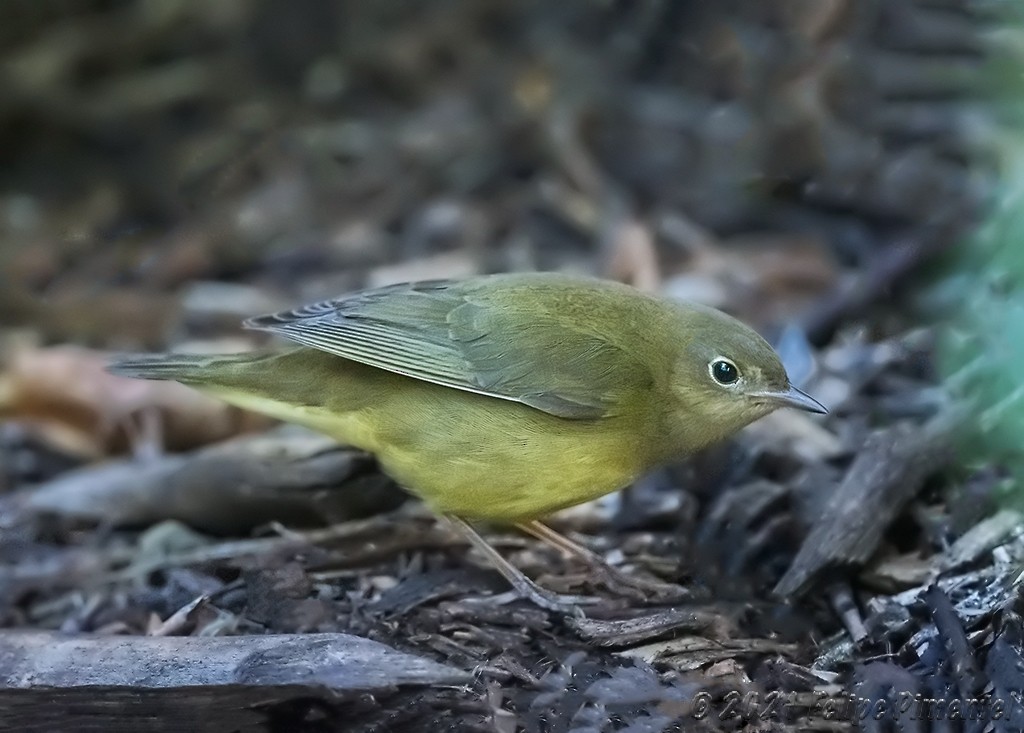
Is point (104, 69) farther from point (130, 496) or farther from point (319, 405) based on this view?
point (319, 405)

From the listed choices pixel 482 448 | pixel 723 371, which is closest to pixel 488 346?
pixel 482 448

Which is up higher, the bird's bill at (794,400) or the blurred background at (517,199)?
the blurred background at (517,199)

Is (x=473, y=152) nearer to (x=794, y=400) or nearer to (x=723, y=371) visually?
(x=723, y=371)

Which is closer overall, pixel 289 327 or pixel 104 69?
pixel 289 327

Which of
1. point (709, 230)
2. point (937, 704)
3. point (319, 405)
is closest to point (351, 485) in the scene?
point (319, 405)

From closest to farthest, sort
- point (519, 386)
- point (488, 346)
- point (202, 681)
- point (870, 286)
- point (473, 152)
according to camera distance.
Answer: point (202, 681), point (519, 386), point (488, 346), point (870, 286), point (473, 152)

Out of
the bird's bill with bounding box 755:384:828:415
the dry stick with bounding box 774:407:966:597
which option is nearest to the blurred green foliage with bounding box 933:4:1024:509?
the dry stick with bounding box 774:407:966:597

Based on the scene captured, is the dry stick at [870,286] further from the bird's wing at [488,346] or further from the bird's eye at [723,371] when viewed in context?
the bird's wing at [488,346]

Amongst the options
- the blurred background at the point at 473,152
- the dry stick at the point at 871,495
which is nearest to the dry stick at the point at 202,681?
the dry stick at the point at 871,495
